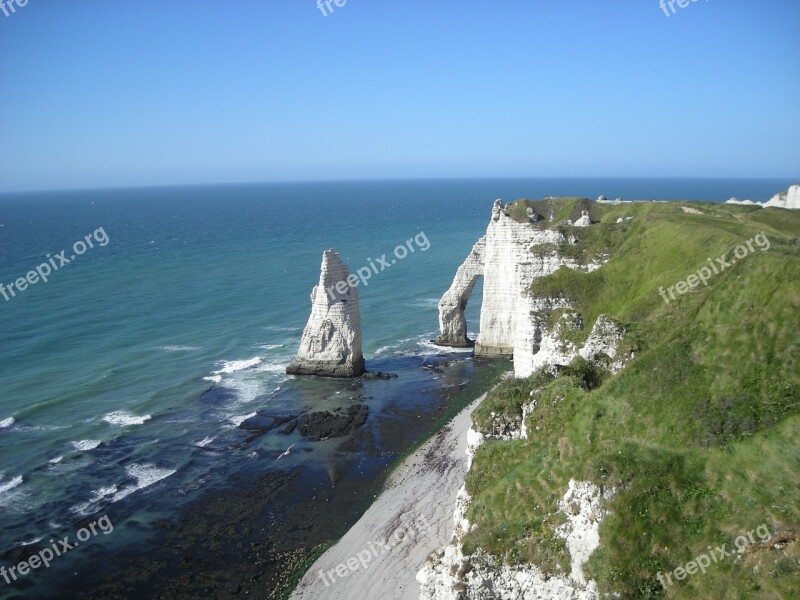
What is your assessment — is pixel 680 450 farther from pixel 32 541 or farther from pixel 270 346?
pixel 270 346

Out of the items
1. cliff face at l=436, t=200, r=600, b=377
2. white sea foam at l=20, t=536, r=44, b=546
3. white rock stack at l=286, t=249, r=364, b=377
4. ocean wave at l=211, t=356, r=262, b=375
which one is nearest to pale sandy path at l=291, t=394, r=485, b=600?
cliff face at l=436, t=200, r=600, b=377

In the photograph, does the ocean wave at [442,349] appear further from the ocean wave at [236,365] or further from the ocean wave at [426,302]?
the ocean wave at [236,365]

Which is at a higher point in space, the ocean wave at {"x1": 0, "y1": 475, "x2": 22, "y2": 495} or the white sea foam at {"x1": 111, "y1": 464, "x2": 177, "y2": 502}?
the ocean wave at {"x1": 0, "y1": 475, "x2": 22, "y2": 495}

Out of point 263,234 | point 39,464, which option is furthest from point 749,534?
point 263,234

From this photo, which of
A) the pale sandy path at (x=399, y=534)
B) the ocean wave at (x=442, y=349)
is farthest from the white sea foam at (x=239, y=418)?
the ocean wave at (x=442, y=349)

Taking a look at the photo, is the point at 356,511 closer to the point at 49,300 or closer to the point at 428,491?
the point at 428,491

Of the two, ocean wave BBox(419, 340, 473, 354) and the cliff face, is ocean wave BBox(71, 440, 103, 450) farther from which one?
ocean wave BBox(419, 340, 473, 354)
